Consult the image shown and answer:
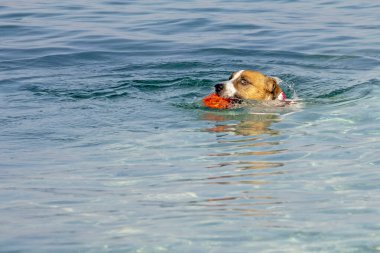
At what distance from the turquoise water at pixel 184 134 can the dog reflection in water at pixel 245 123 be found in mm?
22

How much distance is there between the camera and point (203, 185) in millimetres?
6812

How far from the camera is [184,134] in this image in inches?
360

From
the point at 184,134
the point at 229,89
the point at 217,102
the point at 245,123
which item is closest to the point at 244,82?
the point at 229,89

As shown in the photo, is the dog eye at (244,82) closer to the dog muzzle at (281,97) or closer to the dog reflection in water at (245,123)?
the dog muzzle at (281,97)

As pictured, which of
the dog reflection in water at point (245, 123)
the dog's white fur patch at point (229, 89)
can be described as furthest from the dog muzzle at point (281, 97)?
the dog reflection in water at point (245, 123)

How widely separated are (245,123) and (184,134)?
0.92m

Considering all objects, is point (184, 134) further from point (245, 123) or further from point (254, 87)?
point (254, 87)

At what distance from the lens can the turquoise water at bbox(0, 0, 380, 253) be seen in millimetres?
5582

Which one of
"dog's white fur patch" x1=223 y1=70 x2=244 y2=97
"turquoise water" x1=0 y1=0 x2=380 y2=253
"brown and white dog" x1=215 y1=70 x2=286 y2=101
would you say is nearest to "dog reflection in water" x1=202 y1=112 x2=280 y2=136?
"turquoise water" x1=0 y1=0 x2=380 y2=253

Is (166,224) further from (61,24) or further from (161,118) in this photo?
(61,24)

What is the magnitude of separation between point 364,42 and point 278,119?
567 cm

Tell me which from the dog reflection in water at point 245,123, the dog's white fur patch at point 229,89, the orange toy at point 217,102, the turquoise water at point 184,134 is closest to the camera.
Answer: the turquoise water at point 184,134

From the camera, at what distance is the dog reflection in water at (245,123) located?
9258mm

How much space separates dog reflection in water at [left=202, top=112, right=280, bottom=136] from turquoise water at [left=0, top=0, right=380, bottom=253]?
0.07 ft
